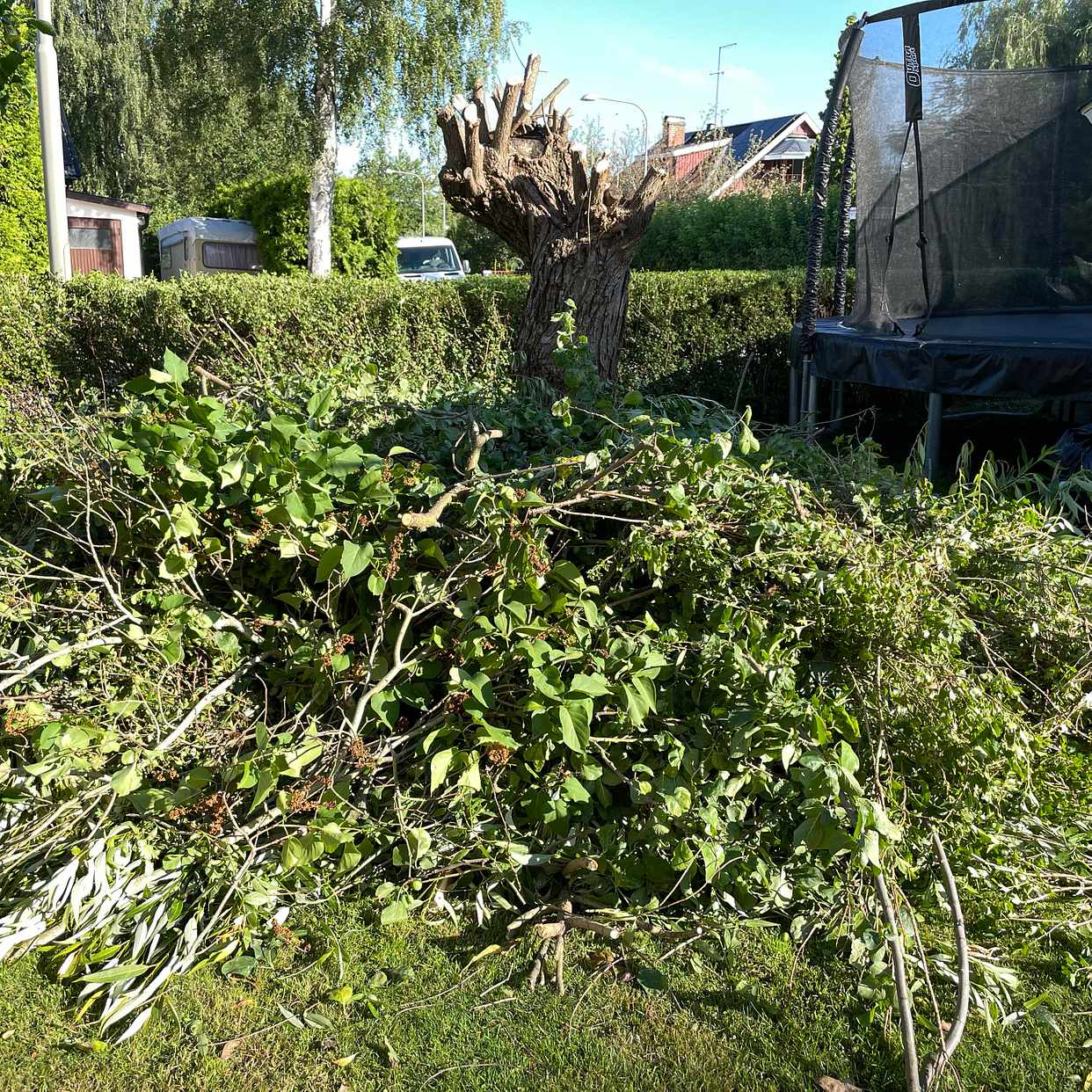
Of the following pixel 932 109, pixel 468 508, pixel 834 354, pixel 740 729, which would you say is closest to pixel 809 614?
pixel 740 729

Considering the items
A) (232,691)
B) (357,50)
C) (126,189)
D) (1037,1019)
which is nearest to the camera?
(1037,1019)

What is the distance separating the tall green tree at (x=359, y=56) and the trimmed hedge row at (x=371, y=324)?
8528 mm

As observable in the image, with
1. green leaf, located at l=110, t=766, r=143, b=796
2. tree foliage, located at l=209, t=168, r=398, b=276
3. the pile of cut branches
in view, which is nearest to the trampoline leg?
the pile of cut branches

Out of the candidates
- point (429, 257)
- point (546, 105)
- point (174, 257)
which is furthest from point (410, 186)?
point (546, 105)

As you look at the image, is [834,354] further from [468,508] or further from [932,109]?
[468,508]

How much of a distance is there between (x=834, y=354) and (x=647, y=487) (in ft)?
13.7

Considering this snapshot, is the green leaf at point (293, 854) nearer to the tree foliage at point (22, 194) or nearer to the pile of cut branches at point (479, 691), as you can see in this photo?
the pile of cut branches at point (479, 691)

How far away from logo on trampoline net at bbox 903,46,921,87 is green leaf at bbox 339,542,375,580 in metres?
5.34

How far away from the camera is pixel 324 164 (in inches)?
678

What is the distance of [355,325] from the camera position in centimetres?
800

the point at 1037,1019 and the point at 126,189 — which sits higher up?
the point at 126,189

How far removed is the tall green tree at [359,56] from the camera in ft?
54.8

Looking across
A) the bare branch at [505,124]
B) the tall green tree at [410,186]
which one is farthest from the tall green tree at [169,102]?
the bare branch at [505,124]

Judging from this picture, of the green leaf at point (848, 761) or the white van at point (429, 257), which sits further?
the white van at point (429, 257)
